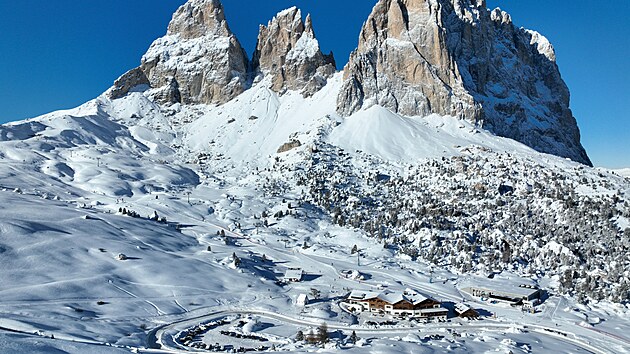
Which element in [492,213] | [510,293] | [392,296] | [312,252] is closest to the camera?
[392,296]

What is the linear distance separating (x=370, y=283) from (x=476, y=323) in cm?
A: 2632

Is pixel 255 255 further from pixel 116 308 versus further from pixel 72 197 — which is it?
pixel 72 197

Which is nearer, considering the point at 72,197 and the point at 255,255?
the point at 255,255

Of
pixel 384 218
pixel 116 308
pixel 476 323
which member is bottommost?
pixel 116 308

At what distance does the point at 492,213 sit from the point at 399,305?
72844 millimetres

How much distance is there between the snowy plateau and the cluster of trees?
574 millimetres

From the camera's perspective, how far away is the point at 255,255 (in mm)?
115250

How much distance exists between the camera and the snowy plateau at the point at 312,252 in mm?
65812

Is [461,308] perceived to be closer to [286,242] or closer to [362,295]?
[362,295]

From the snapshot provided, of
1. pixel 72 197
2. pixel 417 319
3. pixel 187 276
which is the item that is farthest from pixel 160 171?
pixel 417 319

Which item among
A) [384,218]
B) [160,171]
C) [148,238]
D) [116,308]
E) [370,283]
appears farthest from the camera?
[160,171]

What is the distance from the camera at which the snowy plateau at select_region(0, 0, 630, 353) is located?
65812mm

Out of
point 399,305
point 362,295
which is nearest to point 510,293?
point 399,305

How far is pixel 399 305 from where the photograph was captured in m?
81.8
